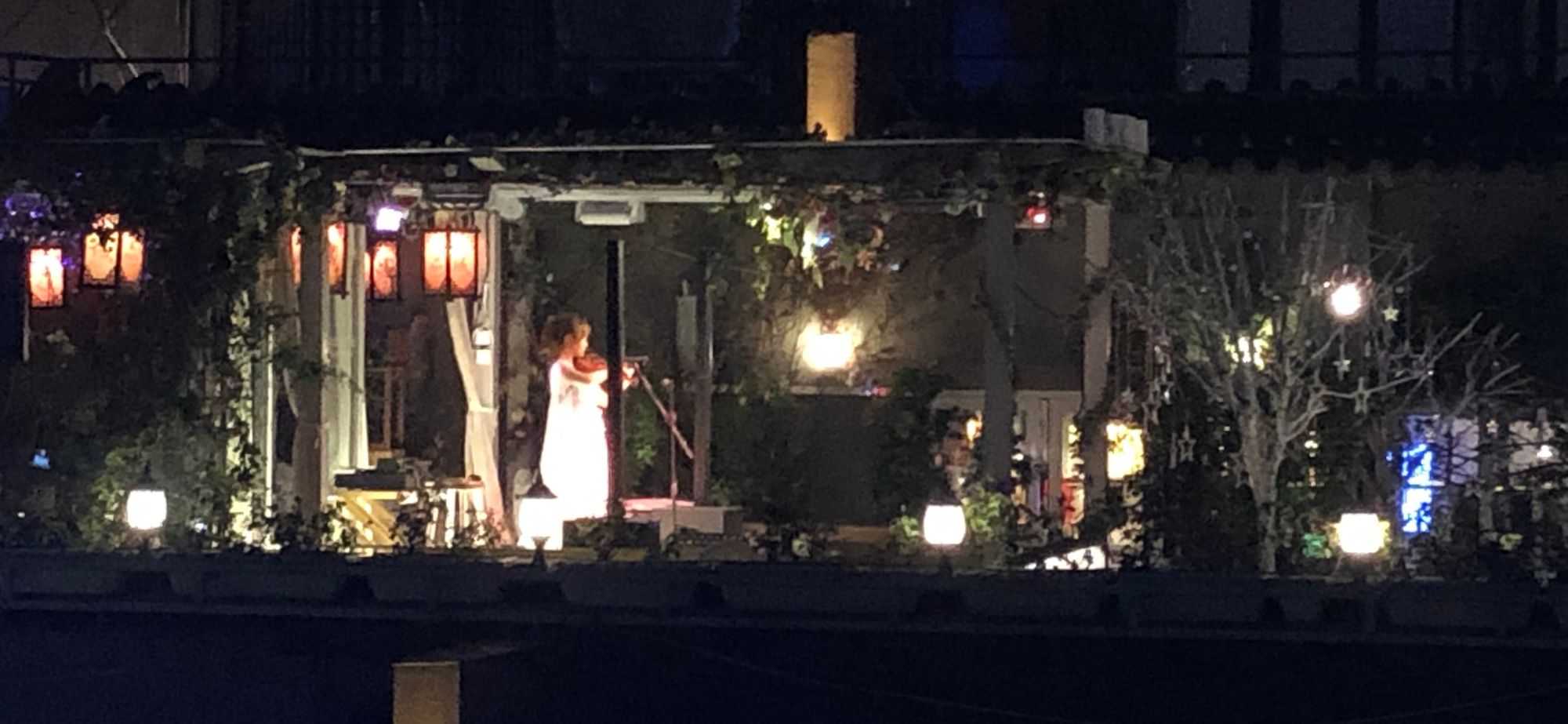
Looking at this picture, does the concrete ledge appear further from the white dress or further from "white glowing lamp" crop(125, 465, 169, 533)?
the white dress

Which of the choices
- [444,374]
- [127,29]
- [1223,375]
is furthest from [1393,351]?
[127,29]

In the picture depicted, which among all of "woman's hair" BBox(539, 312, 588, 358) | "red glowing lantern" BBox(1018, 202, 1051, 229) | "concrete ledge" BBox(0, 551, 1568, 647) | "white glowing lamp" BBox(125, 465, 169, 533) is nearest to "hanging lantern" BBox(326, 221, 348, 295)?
"woman's hair" BBox(539, 312, 588, 358)

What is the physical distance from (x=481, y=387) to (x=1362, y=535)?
6.42m

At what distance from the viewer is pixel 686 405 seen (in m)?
18.1

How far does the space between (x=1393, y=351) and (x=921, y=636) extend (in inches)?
149

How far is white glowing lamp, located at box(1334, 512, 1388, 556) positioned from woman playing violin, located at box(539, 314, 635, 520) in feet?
16.0

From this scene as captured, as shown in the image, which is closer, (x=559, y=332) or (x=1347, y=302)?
(x=1347, y=302)

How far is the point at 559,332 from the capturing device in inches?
623

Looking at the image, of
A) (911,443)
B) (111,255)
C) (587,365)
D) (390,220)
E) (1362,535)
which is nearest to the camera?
(1362,535)

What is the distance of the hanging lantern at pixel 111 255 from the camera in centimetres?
1405

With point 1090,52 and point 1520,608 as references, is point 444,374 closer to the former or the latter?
point 1090,52

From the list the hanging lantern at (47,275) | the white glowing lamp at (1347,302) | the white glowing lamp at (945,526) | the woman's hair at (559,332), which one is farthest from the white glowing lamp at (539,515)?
the white glowing lamp at (1347,302)

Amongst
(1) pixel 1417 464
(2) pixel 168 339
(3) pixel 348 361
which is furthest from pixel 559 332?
(1) pixel 1417 464

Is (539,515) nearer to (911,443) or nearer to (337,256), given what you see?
(911,443)
